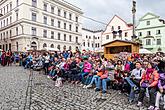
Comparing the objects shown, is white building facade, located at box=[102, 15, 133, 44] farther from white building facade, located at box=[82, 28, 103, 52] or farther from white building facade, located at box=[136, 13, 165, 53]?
white building facade, located at box=[82, 28, 103, 52]

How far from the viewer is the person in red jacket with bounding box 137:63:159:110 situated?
7.08 meters

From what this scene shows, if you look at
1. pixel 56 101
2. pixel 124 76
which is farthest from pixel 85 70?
pixel 56 101

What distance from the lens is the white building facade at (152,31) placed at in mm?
52875

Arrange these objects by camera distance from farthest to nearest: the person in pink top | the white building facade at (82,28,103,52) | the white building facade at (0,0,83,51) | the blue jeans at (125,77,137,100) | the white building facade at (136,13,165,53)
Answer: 1. the white building facade at (82,28,103,52)
2. the white building facade at (136,13,165,53)
3. the white building facade at (0,0,83,51)
4. the person in pink top
5. the blue jeans at (125,77,137,100)

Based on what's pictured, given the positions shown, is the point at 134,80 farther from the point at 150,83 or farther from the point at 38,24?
the point at 38,24

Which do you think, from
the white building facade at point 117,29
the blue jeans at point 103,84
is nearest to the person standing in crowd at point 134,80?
the blue jeans at point 103,84

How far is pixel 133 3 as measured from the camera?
16828 millimetres

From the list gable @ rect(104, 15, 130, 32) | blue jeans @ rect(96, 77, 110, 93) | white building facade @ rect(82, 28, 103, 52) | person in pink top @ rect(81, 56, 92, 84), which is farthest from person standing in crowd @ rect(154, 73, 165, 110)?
white building facade @ rect(82, 28, 103, 52)

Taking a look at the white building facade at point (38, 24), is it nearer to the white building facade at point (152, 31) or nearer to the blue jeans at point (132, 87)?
the white building facade at point (152, 31)

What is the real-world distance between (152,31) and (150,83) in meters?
50.1

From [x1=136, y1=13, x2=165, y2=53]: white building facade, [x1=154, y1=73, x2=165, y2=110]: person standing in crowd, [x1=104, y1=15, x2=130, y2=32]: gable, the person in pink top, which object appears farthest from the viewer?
[x1=104, y1=15, x2=130, y2=32]: gable

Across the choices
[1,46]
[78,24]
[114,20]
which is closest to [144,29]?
[114,20]

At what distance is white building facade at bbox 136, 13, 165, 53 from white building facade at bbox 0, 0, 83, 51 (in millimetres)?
17786

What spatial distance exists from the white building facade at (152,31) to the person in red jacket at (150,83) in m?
48.3
